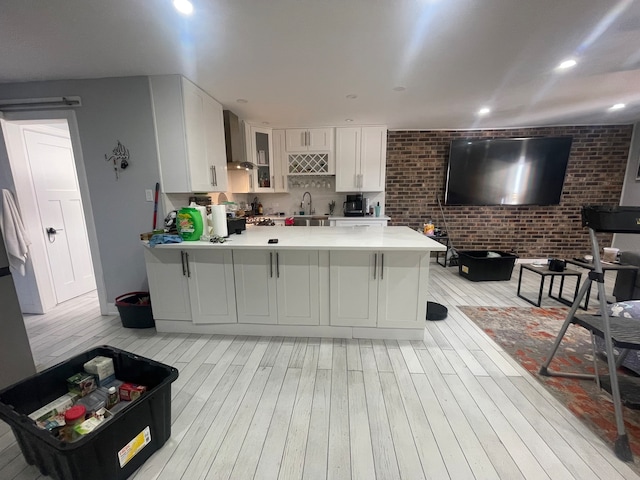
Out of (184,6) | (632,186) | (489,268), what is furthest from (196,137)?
(632,186)

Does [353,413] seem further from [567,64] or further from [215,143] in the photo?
[567,64]

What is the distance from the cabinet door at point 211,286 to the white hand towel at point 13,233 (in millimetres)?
1844

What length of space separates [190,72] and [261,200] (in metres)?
2.78

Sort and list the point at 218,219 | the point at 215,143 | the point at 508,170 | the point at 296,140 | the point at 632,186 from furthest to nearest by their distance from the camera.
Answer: the point at 296,140 → the point at 508,170 → the point at 632,186 → the point at 215,143 → the point at 218,219

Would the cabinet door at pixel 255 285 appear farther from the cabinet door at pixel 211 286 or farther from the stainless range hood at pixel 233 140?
the stainless range hood at pixel 233 140

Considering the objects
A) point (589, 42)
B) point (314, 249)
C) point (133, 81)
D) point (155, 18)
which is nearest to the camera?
point (155, 18)

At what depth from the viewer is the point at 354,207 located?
451 centimetres

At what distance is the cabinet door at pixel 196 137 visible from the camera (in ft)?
8.04

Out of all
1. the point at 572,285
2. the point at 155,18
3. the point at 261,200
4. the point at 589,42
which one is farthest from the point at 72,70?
the point at 572,285

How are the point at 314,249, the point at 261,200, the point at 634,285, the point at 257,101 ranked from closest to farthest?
the point at 314,249, the point at 634,285, the point at 257,101, the point at 261,200

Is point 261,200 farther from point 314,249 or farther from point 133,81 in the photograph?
point 314,249

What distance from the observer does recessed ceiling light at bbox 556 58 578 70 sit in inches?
83.0

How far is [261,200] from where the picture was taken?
4977 millimetres

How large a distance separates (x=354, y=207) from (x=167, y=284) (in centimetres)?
315
